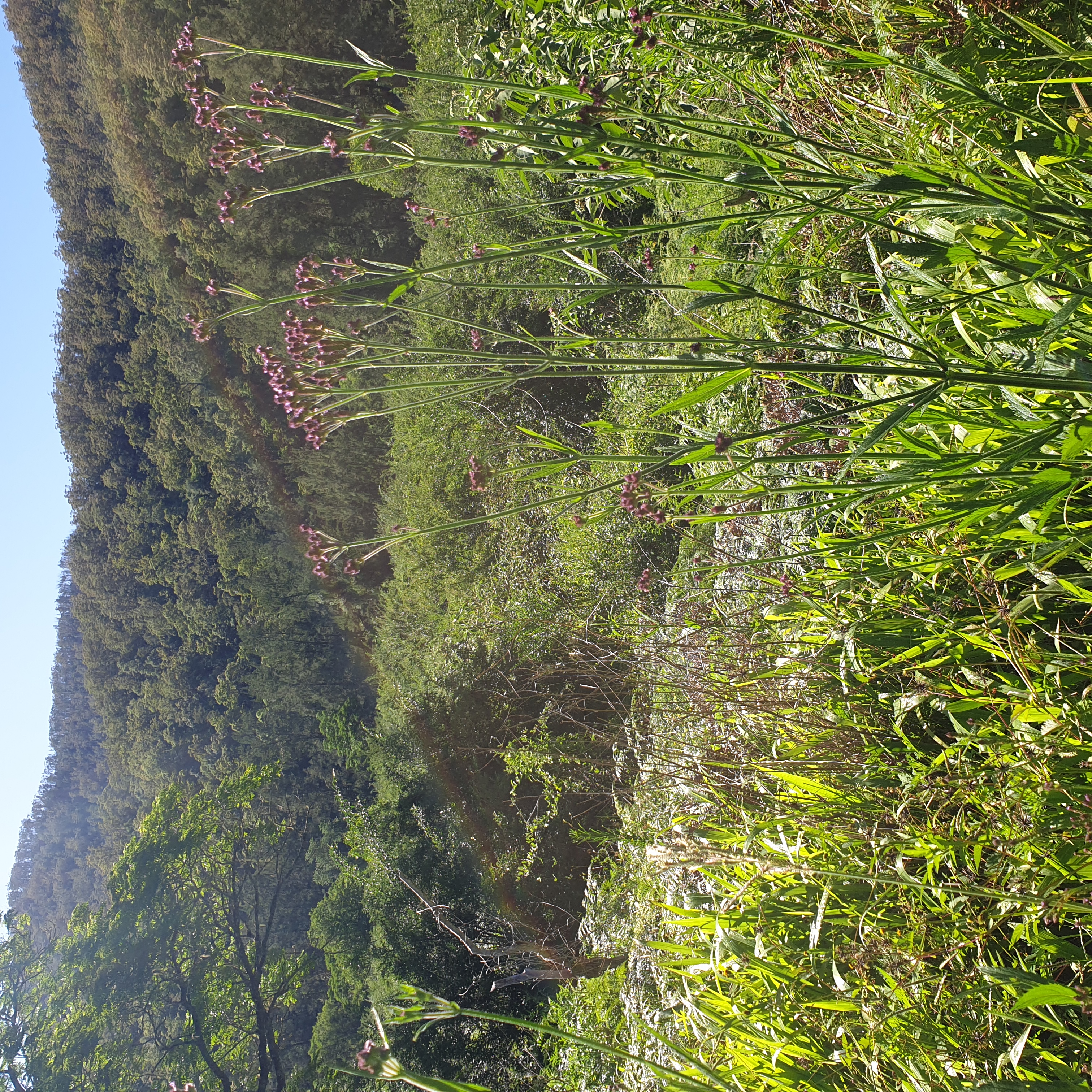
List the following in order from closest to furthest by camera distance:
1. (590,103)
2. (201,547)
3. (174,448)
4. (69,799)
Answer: (590,103) → (174,448) → (201,547) → (69,799)

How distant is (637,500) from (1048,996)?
0.96m

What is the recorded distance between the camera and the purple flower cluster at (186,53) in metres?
1.53

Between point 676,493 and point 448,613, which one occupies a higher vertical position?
point 676,493

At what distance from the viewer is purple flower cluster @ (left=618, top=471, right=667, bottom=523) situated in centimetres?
130

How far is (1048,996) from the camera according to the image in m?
1.03

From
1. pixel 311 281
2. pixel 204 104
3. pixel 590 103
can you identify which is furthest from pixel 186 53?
pixel 590 103

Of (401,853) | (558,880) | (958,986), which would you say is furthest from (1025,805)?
(401,853)

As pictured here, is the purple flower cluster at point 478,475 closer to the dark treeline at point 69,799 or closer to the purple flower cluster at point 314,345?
the purple flower cluster at point 314,345

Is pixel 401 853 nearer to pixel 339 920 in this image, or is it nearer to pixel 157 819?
pixel 339 920

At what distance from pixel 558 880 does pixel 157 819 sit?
9939mm

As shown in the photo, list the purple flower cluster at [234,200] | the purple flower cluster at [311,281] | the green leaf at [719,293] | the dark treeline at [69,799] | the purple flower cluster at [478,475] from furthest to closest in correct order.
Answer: the dark treeline at [69,799] → the purple flower cluster at [478,475] → the purple flower cluster at [234,200] → the purple flower cluster at [311,281] → the green leaf at [719,293]

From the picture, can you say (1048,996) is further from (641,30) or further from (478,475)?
(641,30)

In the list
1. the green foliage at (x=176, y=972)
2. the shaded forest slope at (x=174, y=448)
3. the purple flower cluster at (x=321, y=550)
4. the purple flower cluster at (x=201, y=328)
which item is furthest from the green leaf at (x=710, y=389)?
the green foliage at (x=176, y=972)

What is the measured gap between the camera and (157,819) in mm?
14453
